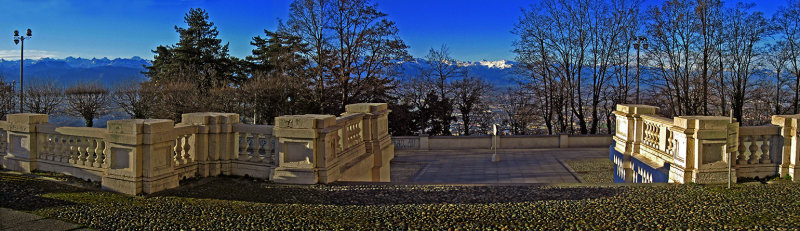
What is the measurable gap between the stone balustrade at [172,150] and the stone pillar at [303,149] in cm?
2

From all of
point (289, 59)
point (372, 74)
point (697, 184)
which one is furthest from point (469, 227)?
point (289, 59)

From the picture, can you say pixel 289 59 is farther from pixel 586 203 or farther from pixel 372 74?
pixel 586 203

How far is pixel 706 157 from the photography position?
27.1ft

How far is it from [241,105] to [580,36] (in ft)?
68.7

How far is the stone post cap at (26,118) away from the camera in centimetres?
856

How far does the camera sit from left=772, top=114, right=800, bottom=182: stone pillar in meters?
8.35

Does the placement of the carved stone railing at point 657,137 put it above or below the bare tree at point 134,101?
below

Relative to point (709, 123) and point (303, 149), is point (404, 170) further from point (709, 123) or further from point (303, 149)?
point (709, 123)

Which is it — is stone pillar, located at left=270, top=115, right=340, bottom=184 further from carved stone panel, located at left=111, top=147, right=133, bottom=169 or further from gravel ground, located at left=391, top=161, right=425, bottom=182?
gravel ground, located at left=391, top=161, right=425, bottom=182

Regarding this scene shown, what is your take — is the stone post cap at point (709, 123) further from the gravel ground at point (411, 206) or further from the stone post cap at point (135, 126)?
the stone post cap at point (135, 126)

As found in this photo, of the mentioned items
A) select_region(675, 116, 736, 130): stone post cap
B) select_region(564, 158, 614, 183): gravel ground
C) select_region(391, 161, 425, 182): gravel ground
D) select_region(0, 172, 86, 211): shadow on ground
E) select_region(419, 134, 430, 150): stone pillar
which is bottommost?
select_region(391, 161, 425, 182): gravel ground

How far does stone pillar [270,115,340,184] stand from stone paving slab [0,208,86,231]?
317cm

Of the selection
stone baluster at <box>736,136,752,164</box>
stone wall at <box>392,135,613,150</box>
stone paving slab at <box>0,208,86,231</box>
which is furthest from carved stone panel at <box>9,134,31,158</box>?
stone wall at <box>392,135,613,150</box>

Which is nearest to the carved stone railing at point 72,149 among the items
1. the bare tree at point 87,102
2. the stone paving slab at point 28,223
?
the stone paving slab at point 28,223
